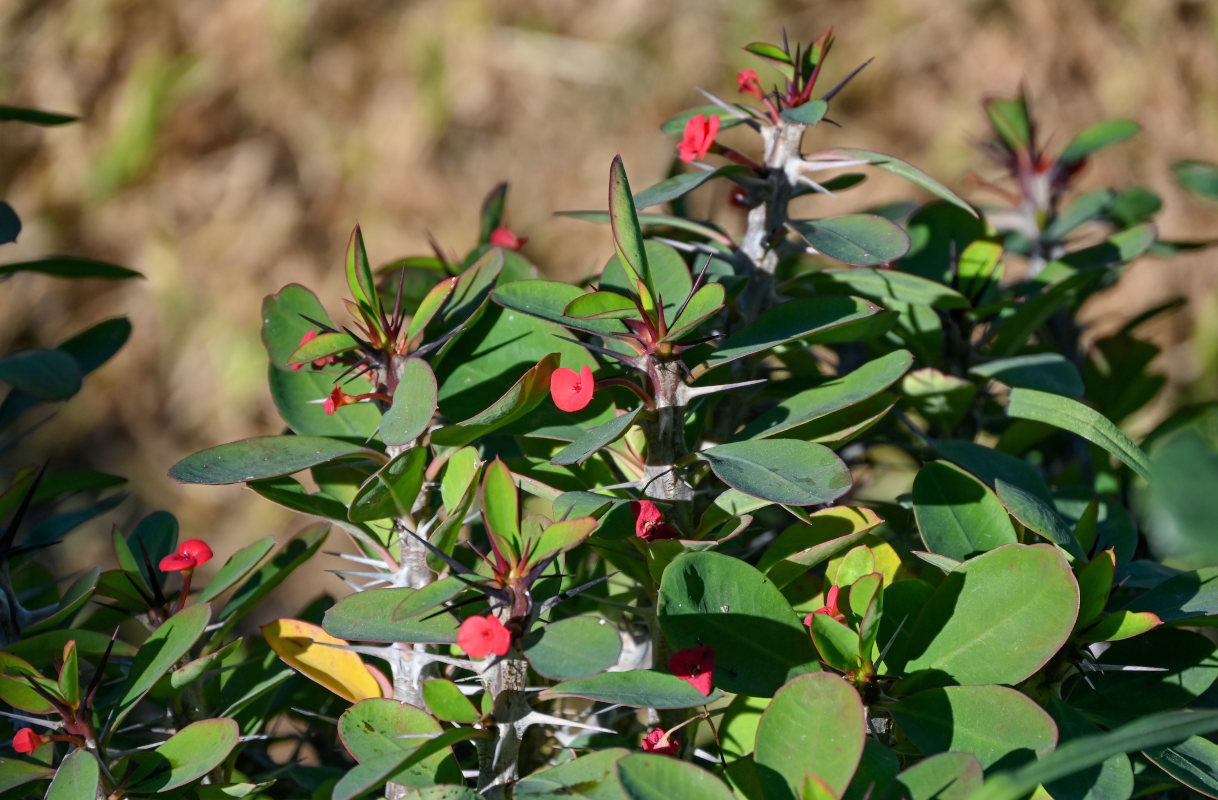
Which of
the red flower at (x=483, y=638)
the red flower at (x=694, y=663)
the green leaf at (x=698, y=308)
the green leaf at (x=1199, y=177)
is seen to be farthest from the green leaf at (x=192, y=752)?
the green leaf at (x=1199, y=177)

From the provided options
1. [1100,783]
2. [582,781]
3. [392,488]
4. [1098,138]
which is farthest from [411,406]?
[1098,138]

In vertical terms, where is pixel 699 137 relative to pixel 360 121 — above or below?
above

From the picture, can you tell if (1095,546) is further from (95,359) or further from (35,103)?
(35,103)

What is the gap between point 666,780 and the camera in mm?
600

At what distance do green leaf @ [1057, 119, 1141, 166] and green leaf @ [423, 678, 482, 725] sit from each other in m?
1.10

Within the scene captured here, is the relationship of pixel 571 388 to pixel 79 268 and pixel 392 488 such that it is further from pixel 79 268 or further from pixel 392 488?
pixel 79 268

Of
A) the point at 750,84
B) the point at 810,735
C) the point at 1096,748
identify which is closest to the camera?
the point at 1096,748

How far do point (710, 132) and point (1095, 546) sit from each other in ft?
1.64

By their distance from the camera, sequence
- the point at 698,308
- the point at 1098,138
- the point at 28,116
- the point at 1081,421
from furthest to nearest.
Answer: the point at 1098,138 < the point at 28,116 < the point at 1081,421 < the point at 698,308

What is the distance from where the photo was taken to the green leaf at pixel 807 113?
0.82m

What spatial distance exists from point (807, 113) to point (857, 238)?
0.11 m

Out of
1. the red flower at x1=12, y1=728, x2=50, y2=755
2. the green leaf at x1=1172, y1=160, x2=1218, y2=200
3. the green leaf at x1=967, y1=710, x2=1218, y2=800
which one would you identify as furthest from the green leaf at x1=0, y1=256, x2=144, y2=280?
the green leaf at x1=1172, y1=160, x2=1218, y2=200

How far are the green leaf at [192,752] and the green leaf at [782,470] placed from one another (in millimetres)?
414

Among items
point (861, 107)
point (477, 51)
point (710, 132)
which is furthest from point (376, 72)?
point (710, 132)
